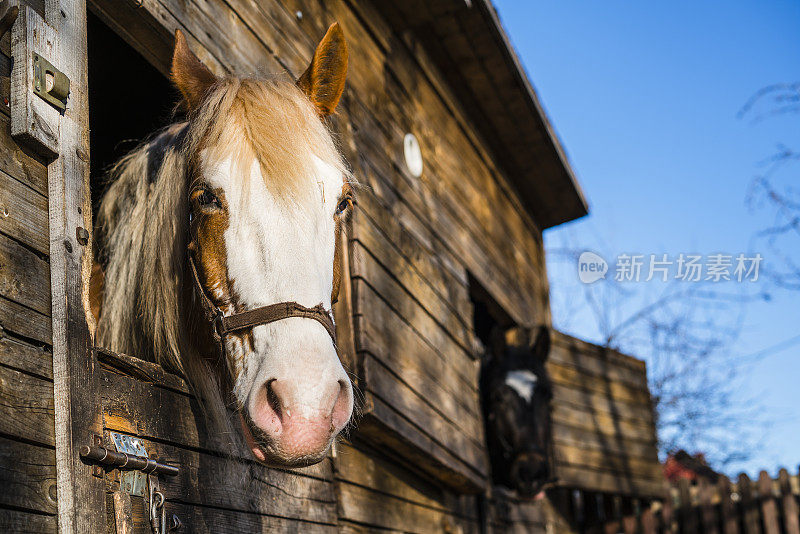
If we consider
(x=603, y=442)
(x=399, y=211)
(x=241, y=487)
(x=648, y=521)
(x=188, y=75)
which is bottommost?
(x=648, y=521)

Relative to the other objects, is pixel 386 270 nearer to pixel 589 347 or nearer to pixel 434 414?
pixel 434 414

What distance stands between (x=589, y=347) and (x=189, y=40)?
253 inches

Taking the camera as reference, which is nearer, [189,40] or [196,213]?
[196,213]

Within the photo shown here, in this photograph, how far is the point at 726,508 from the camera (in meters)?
8.90

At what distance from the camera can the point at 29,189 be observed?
6.91 ft

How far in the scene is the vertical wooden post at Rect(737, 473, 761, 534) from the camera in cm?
869

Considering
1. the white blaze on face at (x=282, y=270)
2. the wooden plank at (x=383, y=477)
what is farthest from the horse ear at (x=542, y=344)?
the white blaze on face at (x=282, y=270)

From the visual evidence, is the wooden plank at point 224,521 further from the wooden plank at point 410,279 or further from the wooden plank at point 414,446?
the wooden plank at point 410,279

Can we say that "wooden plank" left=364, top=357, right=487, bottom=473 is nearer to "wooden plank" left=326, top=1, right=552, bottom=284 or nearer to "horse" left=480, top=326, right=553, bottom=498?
"horse" left=480, top=326, right=553, bottom=498

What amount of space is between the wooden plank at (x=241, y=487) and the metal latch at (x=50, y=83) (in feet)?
3.02

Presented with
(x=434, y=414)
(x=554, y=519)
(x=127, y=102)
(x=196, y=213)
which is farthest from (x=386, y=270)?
(x=554, y=519)

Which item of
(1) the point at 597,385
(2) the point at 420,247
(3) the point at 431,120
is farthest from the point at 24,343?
(1) the point at 597,385

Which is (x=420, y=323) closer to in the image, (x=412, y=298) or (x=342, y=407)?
(x=412, y=298)

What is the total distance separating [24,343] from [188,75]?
113 centimetres
